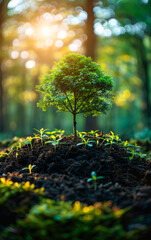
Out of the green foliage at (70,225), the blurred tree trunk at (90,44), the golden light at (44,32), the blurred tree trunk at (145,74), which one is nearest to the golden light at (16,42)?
the golden light at (44,32)

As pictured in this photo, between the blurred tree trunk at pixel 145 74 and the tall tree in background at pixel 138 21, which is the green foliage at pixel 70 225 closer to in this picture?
the tall tree in background at pixel 138 21

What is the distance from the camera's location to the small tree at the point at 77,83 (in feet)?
12.2

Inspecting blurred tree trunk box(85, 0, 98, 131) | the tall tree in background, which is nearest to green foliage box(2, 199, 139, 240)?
blurred tree trunk box(85, 0, 98, 131)

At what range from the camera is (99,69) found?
12.7ft

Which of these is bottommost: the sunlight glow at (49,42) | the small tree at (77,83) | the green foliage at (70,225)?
the green foliage at (70,225)

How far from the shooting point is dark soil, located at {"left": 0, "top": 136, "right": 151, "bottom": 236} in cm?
246

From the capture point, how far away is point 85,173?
3232 mm

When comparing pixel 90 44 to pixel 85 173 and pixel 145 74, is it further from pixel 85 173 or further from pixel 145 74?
pixel 145 74

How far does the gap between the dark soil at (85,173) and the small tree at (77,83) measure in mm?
958

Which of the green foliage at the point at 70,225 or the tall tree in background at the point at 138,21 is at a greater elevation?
the tall tree in background at the point at 138,21

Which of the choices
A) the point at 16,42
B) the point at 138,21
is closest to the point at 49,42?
the point at 16,42

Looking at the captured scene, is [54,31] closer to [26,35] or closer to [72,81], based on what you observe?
[26,35]

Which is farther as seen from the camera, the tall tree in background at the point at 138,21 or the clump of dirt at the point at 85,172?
the tall tree in background at the point at 138,21

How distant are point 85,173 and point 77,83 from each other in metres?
1.74
